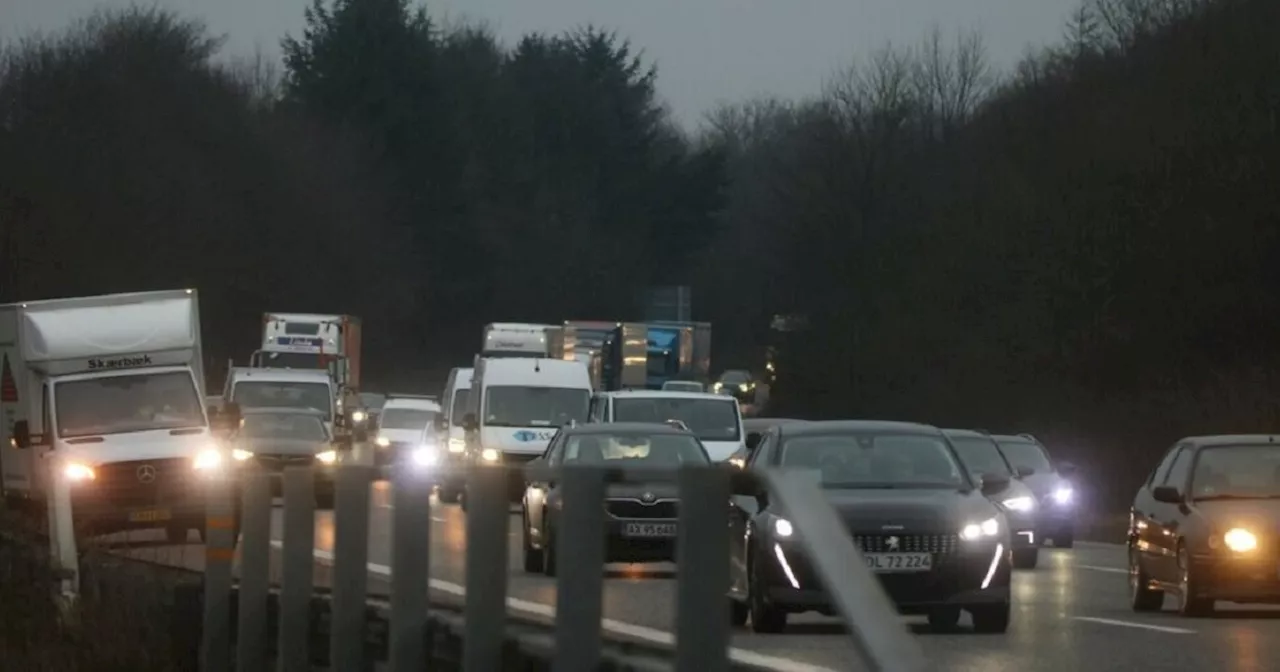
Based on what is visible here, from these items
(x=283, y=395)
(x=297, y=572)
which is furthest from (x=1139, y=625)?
(x=283, y=395)

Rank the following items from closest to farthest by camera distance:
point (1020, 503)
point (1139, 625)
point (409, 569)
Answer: point (409, 569) < point (1139, 625) < point (1020, 503)

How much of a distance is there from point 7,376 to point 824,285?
1599 inches

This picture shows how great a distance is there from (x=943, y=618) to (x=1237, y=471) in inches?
170

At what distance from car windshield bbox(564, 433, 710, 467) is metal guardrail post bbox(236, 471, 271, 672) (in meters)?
12.7

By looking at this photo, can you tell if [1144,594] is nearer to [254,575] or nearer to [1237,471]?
[1237,471]

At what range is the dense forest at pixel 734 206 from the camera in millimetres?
48250

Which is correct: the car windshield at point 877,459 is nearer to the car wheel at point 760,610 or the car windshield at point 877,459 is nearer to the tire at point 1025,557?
the car wheel at point 760,610

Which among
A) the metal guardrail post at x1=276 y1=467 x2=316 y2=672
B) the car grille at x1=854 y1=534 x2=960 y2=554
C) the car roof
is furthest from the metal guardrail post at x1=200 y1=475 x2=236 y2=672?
the car roof

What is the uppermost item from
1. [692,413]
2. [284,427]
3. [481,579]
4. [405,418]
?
[481,579]

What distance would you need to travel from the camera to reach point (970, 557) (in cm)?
1648

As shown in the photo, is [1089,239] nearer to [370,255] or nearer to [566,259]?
[370,255]

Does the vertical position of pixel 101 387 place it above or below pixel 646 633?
below

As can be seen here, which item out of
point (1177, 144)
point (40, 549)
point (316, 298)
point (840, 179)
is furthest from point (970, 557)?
point (316, 298)

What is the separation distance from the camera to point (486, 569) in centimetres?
785
